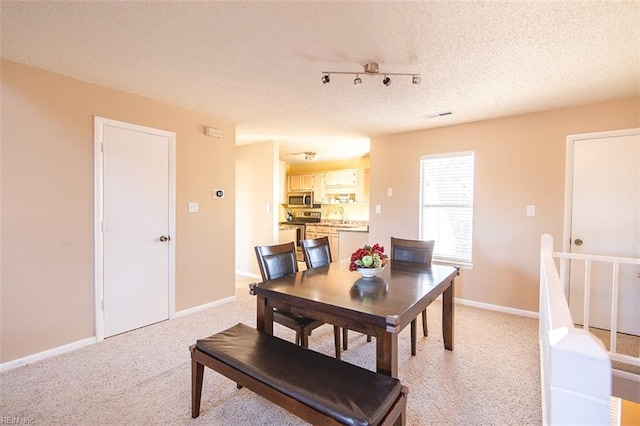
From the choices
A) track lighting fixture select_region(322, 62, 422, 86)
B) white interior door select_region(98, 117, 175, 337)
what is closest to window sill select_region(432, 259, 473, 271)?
track lighting fixture select_region(322, 62, 422, 86)

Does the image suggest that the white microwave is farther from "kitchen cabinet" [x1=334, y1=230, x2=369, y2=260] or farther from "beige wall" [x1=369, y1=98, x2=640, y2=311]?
"beige wall" [x1=369, y1=98, x2=640, y2=311]

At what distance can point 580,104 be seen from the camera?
10.1 ft

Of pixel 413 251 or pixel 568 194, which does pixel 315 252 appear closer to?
pixel 413 251

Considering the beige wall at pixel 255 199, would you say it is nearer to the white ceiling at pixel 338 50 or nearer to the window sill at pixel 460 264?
the white ceiling at pixel 338 50

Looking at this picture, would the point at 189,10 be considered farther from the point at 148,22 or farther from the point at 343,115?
the point at 343,115

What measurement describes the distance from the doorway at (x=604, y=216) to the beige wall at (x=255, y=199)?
3.79 meters

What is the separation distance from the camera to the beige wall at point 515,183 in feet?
10.6

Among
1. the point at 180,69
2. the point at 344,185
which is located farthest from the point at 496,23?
the point at 344,185

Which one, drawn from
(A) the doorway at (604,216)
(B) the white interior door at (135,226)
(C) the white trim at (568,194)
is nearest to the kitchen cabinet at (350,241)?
(C) the white trim at (568,194)

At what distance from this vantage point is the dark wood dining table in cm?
151

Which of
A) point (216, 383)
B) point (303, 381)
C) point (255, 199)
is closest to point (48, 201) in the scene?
point (216, 383)

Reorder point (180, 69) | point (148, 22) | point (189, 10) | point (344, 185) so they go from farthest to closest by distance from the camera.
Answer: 1. point (344, 185)
2. point (180, 69)
3. point (148, 22)
4. point (189, 10)

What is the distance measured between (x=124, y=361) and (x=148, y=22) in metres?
2.44

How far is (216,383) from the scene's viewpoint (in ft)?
6.88
